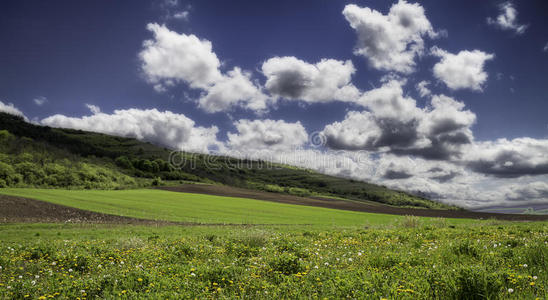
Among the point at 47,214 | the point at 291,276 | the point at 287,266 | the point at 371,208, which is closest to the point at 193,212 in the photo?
the point at 47,214

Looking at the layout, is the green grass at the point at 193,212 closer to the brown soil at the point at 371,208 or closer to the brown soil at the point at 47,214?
the brown soil at the point at 47,214

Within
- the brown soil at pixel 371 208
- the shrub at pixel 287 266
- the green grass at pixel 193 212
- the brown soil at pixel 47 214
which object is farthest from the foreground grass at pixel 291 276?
the brown soil at pixel 371 208

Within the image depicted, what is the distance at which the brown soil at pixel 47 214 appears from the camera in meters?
29.8

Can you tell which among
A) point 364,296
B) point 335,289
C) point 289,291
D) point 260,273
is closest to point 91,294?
point 260,273

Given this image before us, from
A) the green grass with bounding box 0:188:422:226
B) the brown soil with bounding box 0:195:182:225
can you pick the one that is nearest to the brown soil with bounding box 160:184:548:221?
the green grass with bounding box 0:188:422:226

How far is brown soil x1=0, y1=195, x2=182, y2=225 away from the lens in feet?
97.8

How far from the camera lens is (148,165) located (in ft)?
448

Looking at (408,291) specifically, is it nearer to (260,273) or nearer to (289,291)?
(289,291)

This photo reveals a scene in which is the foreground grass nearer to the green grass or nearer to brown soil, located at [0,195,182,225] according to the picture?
the green grass

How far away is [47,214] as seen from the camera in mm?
32562

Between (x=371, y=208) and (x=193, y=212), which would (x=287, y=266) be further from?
(x=371, y=208)

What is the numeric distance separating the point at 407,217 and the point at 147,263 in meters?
21.0

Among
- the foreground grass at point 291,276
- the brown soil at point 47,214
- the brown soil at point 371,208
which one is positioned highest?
the foreground grass at point 291,276

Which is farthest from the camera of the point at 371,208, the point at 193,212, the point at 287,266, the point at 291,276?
the point at 371,208
